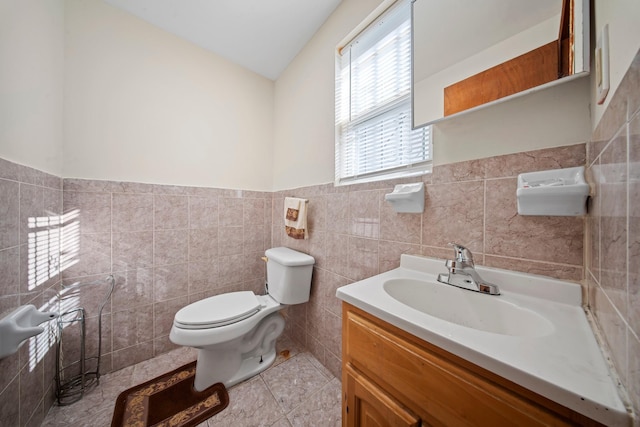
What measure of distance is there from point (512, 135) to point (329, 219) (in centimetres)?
94

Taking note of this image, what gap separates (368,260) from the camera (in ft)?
3.64

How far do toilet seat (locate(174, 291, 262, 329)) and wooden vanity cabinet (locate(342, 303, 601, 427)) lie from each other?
0.76 metres

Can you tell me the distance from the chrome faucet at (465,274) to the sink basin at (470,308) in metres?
0.02

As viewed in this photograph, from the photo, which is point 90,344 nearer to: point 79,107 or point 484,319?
point 79,107

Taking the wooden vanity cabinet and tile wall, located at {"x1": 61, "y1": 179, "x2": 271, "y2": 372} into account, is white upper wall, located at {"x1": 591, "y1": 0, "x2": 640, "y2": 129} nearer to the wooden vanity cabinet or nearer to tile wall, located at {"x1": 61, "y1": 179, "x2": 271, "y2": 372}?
the wooden vanity cabinet

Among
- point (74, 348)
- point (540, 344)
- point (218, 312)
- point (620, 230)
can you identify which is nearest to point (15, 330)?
point (218, 312)

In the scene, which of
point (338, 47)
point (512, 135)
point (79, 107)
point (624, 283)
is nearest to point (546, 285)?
point (624, 283)

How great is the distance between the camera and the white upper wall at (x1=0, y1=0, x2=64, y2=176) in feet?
2.59

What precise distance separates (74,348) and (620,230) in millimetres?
2311

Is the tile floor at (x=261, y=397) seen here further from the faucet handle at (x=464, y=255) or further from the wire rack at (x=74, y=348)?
the faucet handle at (x=464, y=255)

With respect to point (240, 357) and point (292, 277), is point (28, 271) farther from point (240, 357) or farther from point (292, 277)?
point (292, 277)

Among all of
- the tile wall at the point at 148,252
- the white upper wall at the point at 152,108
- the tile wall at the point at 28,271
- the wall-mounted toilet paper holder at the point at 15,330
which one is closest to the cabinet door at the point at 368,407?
the wall-mounted toilet paper holder at the point at 15,330

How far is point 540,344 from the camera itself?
422 millimetres

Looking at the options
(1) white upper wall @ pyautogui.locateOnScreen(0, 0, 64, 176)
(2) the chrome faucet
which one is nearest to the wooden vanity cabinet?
(2) the chrome faucet
